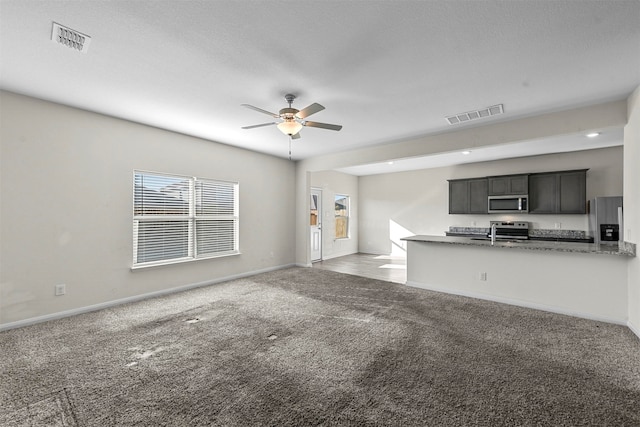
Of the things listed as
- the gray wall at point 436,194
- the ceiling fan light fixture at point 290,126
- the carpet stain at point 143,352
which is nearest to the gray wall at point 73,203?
the carpet stain at point 143,352

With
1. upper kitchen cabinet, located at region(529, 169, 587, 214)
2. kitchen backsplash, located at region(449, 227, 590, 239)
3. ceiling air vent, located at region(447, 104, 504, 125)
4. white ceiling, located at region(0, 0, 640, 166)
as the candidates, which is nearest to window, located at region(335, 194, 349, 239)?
kitchen backsplash, located at region(449, 227, 590, 239)

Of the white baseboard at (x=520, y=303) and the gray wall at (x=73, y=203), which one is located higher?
the gray wall at (x=73, y=203)

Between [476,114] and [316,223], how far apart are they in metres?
4.93

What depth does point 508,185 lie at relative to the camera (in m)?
6.41

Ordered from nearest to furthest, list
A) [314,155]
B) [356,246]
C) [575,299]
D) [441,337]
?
[441,337] → [575,299] → [314,155] → [356,246]

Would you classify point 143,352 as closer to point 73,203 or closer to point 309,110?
point 73,203

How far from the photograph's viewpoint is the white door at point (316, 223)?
771cm

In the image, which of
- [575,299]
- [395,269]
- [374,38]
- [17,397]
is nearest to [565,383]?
[575,299]

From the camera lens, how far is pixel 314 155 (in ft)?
21.1

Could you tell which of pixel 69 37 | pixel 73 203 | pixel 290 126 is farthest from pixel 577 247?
pixel 73 203

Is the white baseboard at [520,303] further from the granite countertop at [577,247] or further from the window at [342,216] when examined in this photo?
the window at [342,216]

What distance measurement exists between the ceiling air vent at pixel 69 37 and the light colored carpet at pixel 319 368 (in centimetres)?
266

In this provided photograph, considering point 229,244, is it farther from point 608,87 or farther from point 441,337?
point 608,87

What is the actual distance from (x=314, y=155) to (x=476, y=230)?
4537 millimetres
